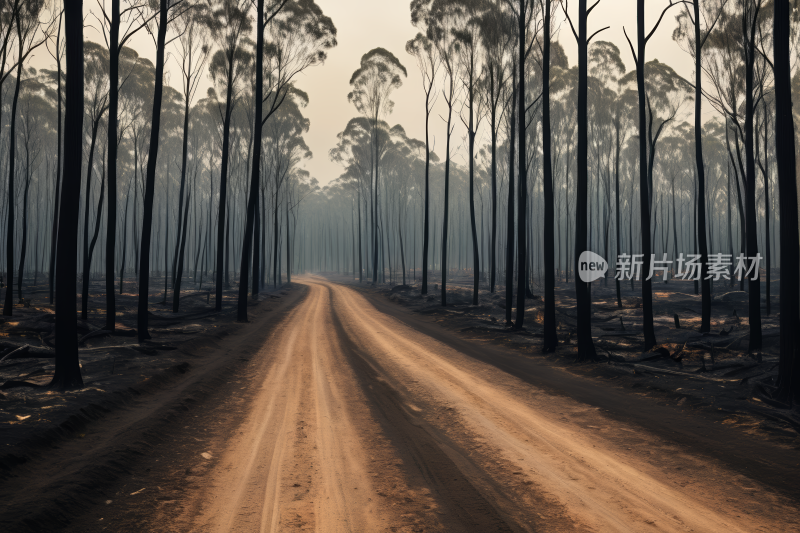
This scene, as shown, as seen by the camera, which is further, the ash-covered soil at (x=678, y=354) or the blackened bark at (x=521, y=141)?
the blackened bark at (x=521, y=141)

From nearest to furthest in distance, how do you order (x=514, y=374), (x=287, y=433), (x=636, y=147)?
A: (x=287, y=433), (x=514, y=374), (x=636, y=147)

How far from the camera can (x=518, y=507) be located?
135 inches

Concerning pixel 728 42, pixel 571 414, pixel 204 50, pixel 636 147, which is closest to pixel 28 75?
pixel 204 50

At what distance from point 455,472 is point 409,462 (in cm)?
50

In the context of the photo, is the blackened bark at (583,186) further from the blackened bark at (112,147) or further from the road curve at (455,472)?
the blackened bark at (112,147)

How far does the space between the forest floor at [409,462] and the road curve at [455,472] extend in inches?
0.8

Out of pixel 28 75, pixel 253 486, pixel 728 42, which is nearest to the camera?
pixel 253 486

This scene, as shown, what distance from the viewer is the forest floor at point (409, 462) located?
10.7 feet

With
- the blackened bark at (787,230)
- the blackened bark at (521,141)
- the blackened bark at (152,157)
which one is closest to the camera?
the blackened bark at (787,230)

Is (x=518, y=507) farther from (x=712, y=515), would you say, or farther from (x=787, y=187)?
(x=787, y=187)

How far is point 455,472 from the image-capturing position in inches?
161

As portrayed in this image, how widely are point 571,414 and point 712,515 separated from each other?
274cm

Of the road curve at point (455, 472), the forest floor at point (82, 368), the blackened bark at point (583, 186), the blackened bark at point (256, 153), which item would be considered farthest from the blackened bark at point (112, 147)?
the blackened bark at point (583, 186)

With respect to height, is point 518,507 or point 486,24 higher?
point 486,24
